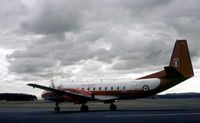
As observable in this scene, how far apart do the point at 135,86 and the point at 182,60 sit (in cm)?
538

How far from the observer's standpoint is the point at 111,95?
27828mm

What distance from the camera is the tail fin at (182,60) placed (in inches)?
950

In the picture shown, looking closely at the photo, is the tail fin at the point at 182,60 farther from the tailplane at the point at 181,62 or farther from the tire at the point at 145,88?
the tire at the point at 145,88

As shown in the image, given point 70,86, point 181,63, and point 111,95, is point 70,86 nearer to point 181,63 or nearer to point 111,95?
point 111,95

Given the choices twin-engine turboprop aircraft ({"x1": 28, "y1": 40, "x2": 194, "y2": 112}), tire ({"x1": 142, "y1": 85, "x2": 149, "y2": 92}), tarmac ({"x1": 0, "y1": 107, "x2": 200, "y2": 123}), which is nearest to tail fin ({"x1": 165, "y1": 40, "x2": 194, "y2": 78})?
twin-engine turboprop aircraft ({"x1": 28, "y1": 40, "x2": 194, "y2": 112})

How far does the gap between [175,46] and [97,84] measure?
9.76 m

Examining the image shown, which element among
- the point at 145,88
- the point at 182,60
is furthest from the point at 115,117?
the point at 182,60

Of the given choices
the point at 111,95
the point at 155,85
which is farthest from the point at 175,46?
the point at 111,95

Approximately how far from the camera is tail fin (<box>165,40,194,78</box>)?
24139mm

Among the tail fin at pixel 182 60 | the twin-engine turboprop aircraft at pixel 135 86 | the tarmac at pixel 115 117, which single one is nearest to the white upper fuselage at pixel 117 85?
the twin-engine turboprop aircraft at pixel 135 86

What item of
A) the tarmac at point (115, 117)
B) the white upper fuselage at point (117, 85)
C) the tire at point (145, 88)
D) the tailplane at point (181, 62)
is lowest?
the tarmac at point (115, 117)

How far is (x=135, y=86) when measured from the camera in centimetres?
2642

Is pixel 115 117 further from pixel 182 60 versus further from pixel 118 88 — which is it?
pixel 182 60

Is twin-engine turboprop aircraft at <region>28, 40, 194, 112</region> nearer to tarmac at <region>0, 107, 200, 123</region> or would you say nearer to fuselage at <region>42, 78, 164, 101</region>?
fuselage at <region>42, 78, 164, 101</region>
